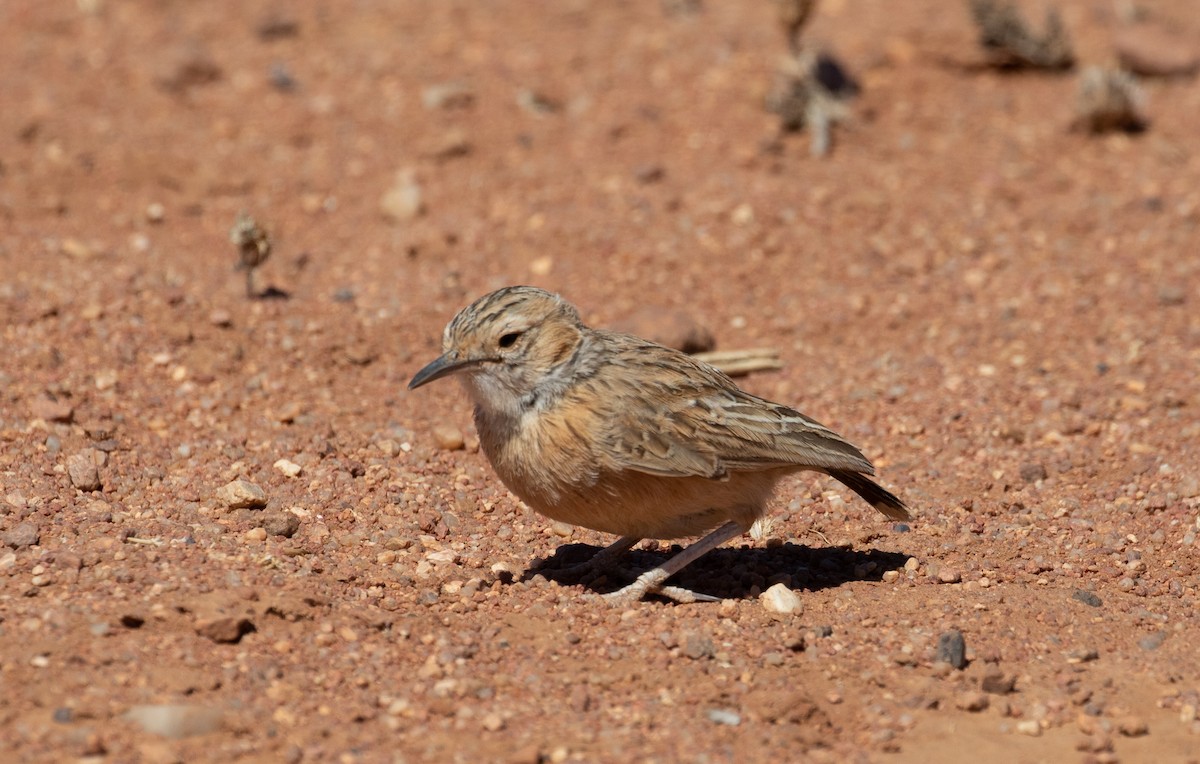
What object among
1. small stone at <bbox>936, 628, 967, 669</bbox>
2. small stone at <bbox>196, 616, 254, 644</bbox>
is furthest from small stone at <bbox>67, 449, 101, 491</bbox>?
small stone at <bbox>936, 628, 967, 669</bbox>

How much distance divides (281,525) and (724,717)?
2419mm

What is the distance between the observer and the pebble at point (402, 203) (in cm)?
1093

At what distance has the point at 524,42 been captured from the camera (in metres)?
13.8

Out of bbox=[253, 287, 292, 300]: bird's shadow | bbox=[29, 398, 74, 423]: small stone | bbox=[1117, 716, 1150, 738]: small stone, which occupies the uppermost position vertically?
bbox=[29, 398, 74, 423]: small stone

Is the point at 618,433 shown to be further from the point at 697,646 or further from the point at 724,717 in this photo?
the point at 724,717

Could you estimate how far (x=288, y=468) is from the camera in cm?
741

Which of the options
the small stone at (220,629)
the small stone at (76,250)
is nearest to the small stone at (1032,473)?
the small stone at (220,629)

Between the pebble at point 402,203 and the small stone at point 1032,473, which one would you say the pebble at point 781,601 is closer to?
the small stone at point 1032,473

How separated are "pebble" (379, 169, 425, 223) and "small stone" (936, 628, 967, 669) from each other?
6.20 m

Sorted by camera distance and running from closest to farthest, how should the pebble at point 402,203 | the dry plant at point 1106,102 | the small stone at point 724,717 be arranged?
the small stone at point 724,717
the pebble at point 402,203
the dry plant at point 1106,102

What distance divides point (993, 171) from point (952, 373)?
3.21 meters

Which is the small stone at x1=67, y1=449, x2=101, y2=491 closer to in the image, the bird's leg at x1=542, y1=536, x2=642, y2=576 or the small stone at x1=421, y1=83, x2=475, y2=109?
the bird's leg at x1=542, y1=536, x2=642, y2=576

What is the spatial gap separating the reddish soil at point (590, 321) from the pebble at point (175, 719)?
2cm

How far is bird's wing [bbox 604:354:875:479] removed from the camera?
621cm
